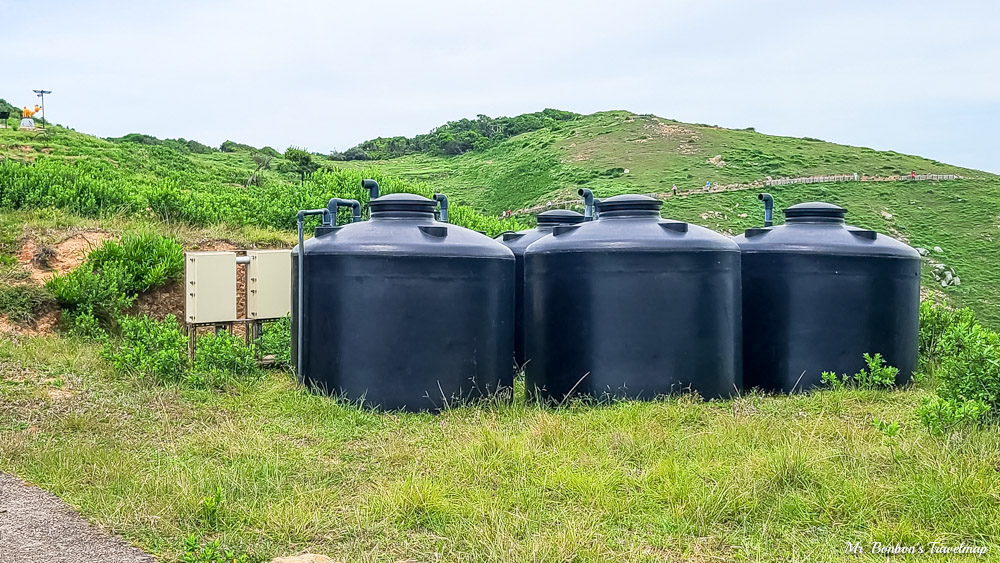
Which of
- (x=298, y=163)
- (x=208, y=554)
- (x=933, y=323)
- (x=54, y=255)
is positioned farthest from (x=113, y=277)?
(x=298, y=163)

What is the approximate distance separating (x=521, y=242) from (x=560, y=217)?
59 centimetres

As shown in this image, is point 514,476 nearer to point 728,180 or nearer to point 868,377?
point 868,377

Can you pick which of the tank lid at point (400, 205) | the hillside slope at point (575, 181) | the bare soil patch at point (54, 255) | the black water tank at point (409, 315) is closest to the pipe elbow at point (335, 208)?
the tank lid at point (400, 205)

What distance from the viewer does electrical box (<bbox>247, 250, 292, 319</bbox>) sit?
9.69m

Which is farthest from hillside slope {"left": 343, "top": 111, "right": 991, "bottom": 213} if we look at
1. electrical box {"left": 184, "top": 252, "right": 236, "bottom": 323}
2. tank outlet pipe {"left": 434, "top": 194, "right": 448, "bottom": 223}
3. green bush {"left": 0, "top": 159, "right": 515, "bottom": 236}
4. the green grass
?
the green grass

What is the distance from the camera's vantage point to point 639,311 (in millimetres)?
7516

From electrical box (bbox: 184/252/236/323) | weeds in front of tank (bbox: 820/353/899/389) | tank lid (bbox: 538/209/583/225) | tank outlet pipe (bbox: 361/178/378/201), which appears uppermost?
tank outlet pipe (bbox: 361/178/378/201)

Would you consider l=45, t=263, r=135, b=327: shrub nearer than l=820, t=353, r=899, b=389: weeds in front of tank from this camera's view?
No

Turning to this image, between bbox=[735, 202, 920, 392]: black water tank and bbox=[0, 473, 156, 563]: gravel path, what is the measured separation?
6476mm

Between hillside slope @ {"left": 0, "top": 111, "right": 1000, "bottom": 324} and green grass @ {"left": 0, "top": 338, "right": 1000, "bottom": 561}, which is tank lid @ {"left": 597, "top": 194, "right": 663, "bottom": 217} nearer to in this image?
green grass @ {"left": 0, "top": 338, "right": 1000, "bottom": 561}

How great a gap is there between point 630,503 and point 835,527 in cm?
112

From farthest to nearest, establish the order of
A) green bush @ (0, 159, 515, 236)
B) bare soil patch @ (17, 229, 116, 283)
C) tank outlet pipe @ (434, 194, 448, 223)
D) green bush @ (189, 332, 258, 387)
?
green bush @ (0, 159, 515, 236)
bare soil patch @ (17, 229, 116, 283)
tank outlet pipe @ (434, 194, 448, 223)
green bush @ (189, 332, 258, 387)

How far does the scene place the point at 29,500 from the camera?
4973 millimetres

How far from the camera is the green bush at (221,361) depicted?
8266 millimetres
